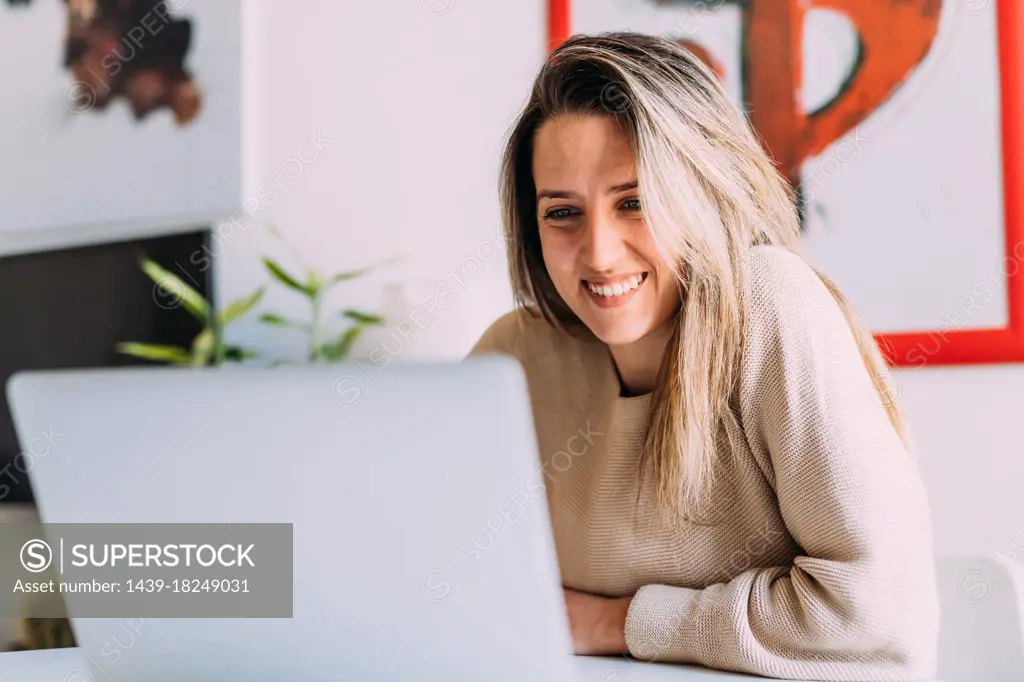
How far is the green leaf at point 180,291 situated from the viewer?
224cm

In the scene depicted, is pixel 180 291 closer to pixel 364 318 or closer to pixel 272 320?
pixel 272 320

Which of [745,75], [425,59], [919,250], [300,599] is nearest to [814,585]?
[300,599]

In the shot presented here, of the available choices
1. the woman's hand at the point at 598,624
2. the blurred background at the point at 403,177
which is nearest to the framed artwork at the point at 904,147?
the blurred background at the point at 403,177

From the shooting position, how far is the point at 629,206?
1.15m

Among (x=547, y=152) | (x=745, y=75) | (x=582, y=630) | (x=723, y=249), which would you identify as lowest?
(x=582, y=630)

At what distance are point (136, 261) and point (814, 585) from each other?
207cm

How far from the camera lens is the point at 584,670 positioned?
0.87m

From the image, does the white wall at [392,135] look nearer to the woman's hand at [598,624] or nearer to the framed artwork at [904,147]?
the framed artwork at [904,147]

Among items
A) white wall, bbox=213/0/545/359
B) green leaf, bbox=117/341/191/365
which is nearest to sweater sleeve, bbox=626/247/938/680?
white wall, bbox=213/0/545/359

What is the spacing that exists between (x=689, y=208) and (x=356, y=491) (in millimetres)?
604

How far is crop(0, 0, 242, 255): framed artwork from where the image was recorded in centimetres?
245

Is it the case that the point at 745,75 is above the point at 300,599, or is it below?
above

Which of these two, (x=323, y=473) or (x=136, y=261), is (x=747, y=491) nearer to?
(x=323, y=473)

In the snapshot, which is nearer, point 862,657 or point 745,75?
point 862,657
